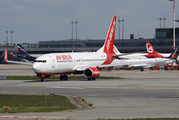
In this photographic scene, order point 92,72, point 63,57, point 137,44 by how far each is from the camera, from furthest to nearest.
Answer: point 137,44, point 63,57, point 92,72

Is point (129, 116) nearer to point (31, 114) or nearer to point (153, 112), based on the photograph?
point (153, 112)

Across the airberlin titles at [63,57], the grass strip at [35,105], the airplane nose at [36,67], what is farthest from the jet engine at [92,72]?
the grass strip at [35,105]

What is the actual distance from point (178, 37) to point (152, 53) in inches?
2440

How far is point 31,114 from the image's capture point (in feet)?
63.6

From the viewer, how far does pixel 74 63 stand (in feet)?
171

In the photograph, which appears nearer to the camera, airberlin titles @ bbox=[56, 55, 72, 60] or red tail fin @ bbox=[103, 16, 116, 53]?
airberlin titles @ bbox=[56, 55, 72, 60]

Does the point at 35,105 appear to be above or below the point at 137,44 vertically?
below

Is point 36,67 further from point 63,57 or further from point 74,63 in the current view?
point 74,63

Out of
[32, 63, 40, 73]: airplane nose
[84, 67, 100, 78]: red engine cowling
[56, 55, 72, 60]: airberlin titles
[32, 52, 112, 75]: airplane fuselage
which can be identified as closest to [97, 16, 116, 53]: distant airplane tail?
[32, 52, 112, 75]: airplane fuselage

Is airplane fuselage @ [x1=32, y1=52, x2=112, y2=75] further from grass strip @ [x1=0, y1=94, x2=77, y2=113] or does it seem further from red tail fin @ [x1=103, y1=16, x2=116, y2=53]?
grass strip @ [x1=0, y1=94, x2=77, y2=113]

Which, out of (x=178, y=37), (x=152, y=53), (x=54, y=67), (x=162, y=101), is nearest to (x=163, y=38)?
(x=178, y=37)

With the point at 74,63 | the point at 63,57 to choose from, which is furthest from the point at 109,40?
the point at 63,57

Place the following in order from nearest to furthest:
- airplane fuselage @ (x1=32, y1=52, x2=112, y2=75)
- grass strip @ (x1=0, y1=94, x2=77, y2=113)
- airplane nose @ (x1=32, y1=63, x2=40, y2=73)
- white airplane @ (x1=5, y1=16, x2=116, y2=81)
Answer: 1. grass strip @ (x1=0, y1=94, x2=77, y2=113)
2. airplane nose @ (x1=32, y1=63, x2=40, y2=73)
3. airplane fuselage @ (x1=32, y1=52, x2=112, y2=75)
4. white airplane @ (x1=5, y1=16, x2=116, y2=81)

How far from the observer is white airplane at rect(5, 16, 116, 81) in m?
47.4
